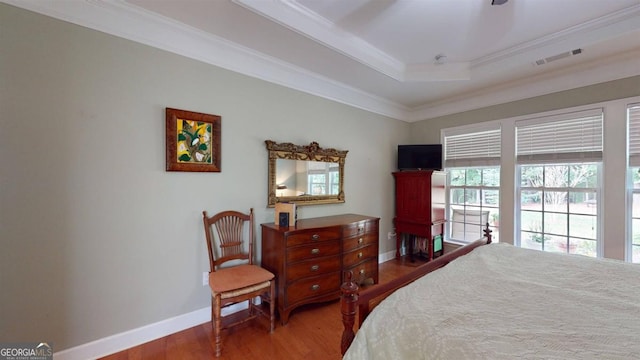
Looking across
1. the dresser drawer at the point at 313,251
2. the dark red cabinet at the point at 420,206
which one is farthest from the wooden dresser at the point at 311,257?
the dark red cabinet at the point at 420,206

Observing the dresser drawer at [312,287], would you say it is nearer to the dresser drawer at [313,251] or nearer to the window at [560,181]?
the dresser drawer at [313,251]

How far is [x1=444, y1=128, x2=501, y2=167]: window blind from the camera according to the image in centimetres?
353

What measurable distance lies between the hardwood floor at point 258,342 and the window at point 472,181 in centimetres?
264

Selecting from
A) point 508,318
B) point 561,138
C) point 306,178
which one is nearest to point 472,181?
point 561,138

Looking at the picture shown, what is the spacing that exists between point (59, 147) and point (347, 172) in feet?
9.28

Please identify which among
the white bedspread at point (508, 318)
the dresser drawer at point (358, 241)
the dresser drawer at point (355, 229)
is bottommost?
the dresser drawer at point (358, 241)

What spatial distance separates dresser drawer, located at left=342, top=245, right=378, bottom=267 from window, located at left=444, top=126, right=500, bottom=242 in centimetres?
175

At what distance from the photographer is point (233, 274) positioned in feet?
7.01

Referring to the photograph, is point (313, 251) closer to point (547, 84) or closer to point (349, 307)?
point (349, 307)

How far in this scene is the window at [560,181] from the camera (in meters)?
2.80

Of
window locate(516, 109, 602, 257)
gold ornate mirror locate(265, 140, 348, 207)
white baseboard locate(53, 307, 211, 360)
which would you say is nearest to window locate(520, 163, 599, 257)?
window locate(516, 109, 602, 257)

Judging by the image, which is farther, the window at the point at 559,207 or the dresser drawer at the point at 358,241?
the window at the point at 559,207

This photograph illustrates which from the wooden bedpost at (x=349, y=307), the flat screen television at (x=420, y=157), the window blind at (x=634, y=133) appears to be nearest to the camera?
the wooden bedpost at (x=349, y=307)

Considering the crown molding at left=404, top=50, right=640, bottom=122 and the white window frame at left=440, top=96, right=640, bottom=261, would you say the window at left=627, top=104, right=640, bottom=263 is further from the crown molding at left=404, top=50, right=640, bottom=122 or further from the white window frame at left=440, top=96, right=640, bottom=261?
the crown molding at left=404, top=50, right=640, bottom=122
